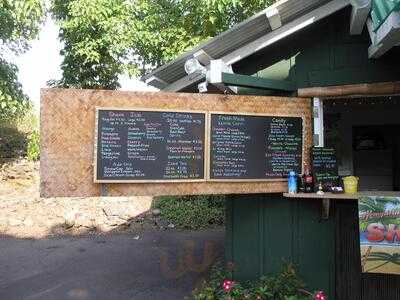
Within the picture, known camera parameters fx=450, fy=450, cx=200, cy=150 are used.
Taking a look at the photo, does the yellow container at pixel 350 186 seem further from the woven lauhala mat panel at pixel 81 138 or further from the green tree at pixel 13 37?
the green tree at pixel 13 37

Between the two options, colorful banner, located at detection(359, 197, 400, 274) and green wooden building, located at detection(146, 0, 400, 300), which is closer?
colorful banner, located at detection(359, 197, 400, 274)

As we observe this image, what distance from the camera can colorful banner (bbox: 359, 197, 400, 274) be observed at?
14.8 feet

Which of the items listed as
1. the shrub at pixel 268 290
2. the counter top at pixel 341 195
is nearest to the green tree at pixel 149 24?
the counter top at pixel 341 195

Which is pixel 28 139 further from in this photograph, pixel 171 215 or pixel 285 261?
pixel 285 261

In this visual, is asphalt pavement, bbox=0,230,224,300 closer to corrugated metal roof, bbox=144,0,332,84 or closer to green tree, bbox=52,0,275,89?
corrugated metal roof, bbox=144,0,332,84

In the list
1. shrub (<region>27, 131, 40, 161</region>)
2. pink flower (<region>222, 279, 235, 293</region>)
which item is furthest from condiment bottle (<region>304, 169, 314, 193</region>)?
shrub (<region>27, 131, 40, 161</region>)

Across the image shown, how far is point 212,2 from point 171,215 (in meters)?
5.91

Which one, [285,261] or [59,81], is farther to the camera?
[59,81]

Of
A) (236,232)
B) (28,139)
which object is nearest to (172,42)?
(236,232)

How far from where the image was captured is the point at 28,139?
58.0ft

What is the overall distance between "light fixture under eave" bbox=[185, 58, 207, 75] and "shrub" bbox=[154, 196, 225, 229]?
24.6ft

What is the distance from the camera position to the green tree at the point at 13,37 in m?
11.6

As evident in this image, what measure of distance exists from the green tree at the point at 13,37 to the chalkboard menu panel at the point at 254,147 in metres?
7.79

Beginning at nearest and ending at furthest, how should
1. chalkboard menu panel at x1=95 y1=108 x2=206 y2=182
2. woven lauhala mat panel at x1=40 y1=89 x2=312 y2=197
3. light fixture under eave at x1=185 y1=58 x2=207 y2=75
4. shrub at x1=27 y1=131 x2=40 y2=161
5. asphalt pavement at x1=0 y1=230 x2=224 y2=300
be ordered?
woven lauhala mat panel at x1=40 y1=89 x2=312 y2=197
chalkboard menu panel at x1=95 y1=108 x2=206 y2=182
light fixture under eave at x1=185 y1=58 x2=207 y2=75
asphalt pavement at x1=0 y1=230 x2=224 y2=300
shrub at x1=27 y1=131 x2=40 y2=161
